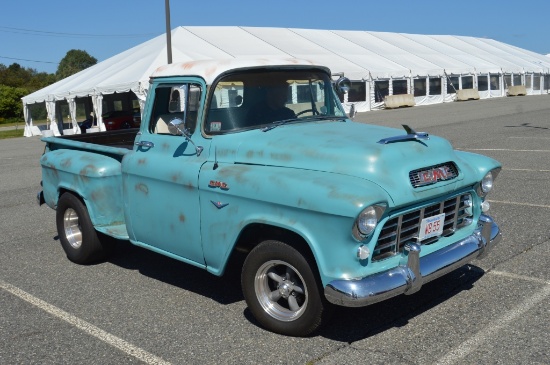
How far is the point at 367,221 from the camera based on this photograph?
372 centimetres

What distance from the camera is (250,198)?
4.16 m

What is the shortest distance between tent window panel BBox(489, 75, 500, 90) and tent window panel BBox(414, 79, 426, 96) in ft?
24.9

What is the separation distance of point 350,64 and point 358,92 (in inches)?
67.5

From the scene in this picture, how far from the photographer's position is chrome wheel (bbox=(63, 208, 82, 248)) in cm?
627

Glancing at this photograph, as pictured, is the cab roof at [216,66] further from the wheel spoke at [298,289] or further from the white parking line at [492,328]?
the white parking line at [492,328]

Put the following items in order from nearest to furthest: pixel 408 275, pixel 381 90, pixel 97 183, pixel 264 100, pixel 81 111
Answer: pixel 408 275, pixel 264 100, pixel 97 183, pixel 81 111, pixel 381 90

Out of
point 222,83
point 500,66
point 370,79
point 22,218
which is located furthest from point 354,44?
point 222,83

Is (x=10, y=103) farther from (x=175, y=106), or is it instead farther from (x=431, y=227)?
(x=431, y=227)

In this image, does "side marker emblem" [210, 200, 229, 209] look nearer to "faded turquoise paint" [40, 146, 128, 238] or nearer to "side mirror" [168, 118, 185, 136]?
"side mirror" [168, 118, 185, 136]

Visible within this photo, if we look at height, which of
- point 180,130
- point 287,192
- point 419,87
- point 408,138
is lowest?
point 287,192

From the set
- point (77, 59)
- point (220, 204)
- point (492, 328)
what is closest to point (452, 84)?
point (492, 328)

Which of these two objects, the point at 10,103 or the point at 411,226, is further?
the point at 10,103

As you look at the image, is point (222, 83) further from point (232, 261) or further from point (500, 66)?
point (500, 66)

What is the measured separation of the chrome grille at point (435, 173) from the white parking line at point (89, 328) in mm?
1993
